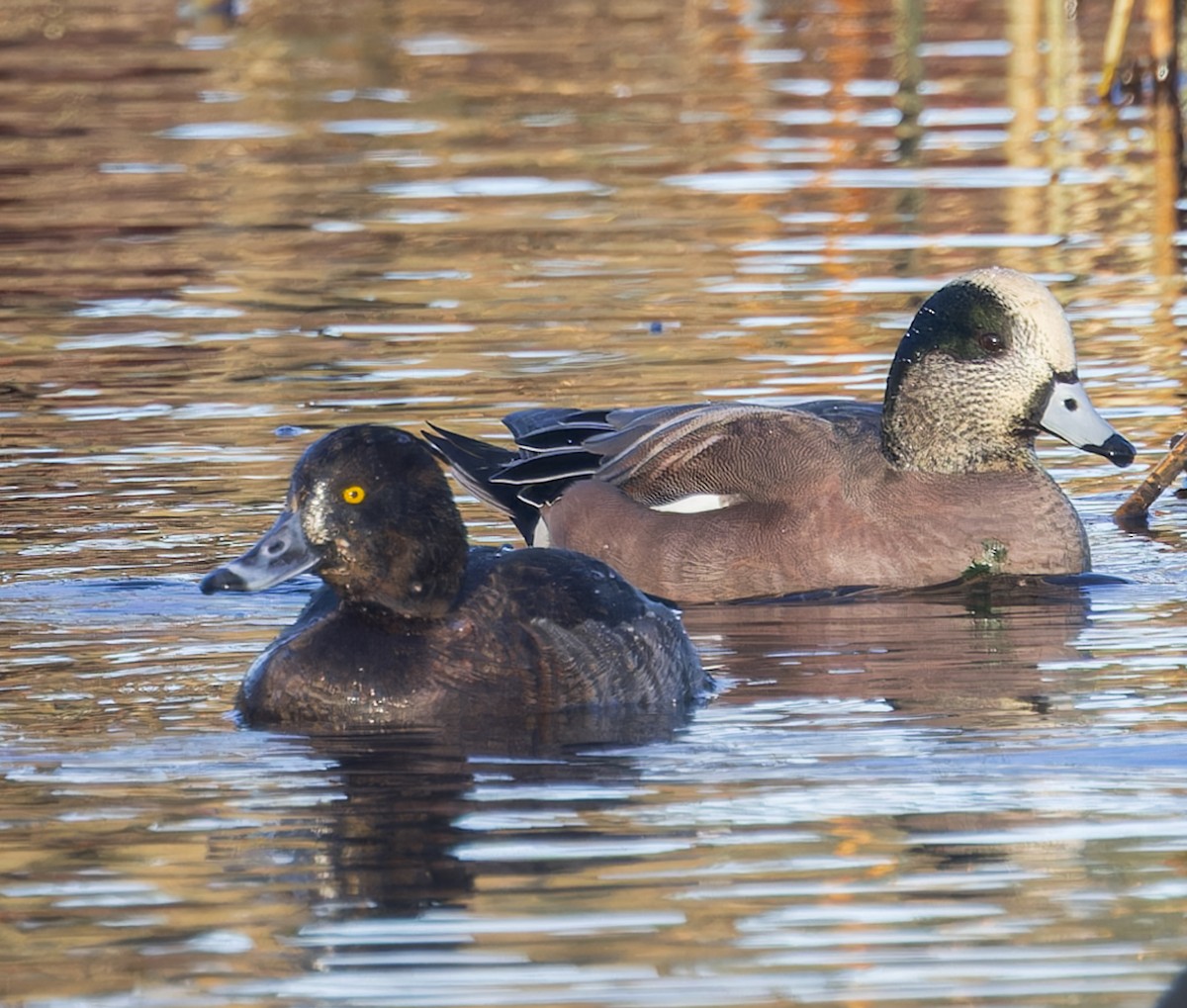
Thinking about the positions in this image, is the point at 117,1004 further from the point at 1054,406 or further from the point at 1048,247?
the point at 1048,247

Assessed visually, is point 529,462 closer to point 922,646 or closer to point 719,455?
point 719,455

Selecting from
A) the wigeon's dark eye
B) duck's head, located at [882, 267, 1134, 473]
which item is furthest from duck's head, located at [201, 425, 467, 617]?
the wigeon's dark eye

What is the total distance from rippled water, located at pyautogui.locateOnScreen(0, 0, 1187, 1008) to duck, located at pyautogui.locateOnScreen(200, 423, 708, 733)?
20 centimetres

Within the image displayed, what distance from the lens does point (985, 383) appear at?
10523mm

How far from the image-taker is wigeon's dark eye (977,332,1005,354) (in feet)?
34.5

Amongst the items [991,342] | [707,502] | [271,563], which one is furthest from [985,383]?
[271,563]

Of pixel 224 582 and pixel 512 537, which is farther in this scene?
pixel 512 537

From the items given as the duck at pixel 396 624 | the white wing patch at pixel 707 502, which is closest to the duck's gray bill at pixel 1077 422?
the white wing patch at pixel 707 502

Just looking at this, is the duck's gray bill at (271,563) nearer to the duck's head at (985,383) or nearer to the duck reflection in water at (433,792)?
the duck reflection in water at (433,792)

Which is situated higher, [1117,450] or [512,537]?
[1117,450]

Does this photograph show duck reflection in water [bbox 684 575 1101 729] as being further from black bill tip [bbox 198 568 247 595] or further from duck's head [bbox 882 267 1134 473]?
black bill tip [bbox 198 568 247 595]

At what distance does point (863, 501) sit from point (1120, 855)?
147 inches

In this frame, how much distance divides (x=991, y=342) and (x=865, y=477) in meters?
0.73

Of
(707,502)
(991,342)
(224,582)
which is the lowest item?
(707,502)
